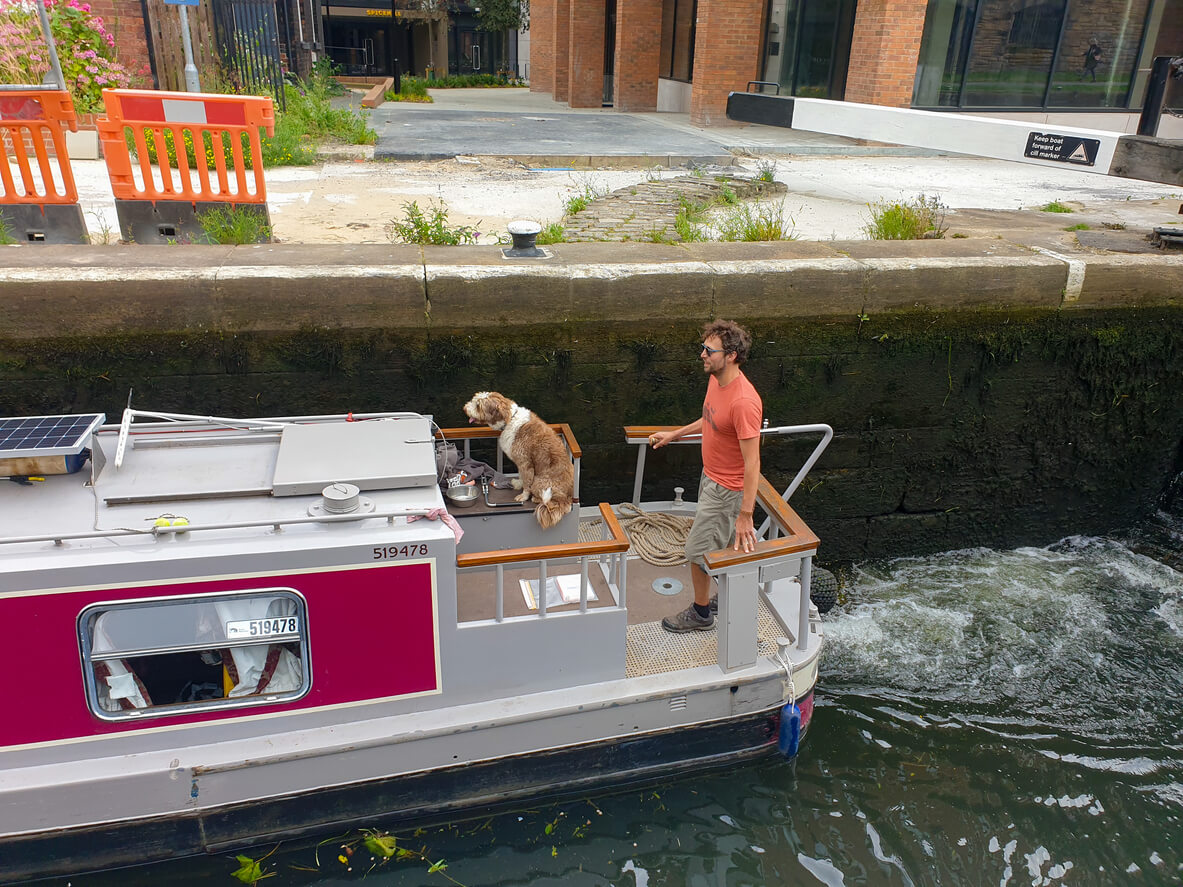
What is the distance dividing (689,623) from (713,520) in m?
0.59

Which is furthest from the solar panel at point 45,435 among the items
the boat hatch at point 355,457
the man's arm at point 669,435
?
the man's arm at point 669,435

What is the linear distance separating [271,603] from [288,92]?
560 inches

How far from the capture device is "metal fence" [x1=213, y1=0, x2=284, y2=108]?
14.2 metres

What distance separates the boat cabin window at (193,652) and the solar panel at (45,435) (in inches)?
28.0

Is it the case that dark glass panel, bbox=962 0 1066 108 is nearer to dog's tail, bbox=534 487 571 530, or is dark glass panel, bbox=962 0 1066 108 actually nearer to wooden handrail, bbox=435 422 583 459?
wooden handrail, bbox=435 422 583 459

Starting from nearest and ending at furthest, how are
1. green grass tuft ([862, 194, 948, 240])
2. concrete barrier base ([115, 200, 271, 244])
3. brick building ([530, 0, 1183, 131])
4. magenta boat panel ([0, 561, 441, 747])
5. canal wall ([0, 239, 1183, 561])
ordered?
magenta boat panel ([0, 561, 441, 747]) < canal wall ([0, 239, 1183, 561]) < concrete barrier base ([115, 200, 271, 244]) < green grass tuft ([862, 194, 948, 240]) < brick building ([530, 0, 1183, 131])

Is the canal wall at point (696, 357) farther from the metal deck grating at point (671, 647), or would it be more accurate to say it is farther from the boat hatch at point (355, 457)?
the metal deck grating at point (671, 647)

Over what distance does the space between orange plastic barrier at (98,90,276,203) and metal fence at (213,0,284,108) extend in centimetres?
836

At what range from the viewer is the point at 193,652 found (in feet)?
11.7

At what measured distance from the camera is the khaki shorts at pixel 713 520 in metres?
4.49

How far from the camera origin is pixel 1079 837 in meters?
4.46

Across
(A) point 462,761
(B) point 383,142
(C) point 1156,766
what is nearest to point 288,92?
(B) point 383,142

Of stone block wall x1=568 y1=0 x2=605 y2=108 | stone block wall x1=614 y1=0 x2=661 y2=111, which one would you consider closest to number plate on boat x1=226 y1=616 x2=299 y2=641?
stone block wall x1=614 y1=0 x2=661 y2=111

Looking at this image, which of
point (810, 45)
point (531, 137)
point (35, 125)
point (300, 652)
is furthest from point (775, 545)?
point (810, 45)
